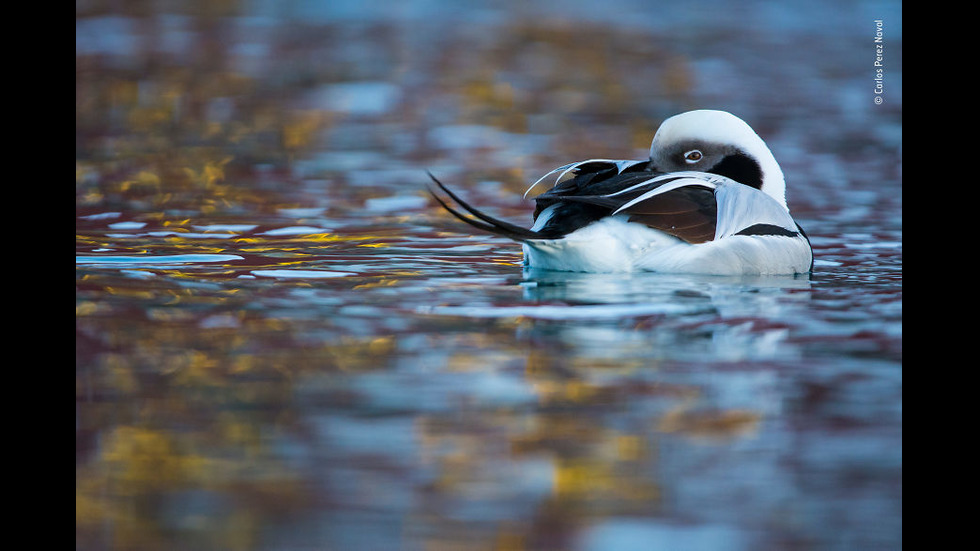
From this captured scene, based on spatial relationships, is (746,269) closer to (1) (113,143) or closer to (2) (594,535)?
(2) (594,535)

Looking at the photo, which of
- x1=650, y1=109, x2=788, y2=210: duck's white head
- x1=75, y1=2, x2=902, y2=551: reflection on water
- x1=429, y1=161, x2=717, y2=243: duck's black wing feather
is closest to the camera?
x1=75, y1=2, x2=902, y2=551: reflection on water

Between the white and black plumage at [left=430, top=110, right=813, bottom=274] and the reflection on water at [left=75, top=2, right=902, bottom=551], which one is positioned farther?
the white and black plumage at [left=430, top=110, right=813, bottom=274]

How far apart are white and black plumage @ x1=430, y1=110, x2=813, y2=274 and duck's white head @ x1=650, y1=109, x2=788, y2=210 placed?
0.14 metres

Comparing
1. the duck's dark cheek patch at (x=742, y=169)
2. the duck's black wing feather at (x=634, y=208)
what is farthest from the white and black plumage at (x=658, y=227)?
the duck's dark cheek patch at (x=742, y=169)

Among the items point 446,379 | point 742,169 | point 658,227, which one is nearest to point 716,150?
point 742,169

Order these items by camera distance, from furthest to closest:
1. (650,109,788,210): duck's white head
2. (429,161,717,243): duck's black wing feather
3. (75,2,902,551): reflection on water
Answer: (650,109,788,210): duck's white head
(429,161,717,243): duck's black wing feather
(75,2,902,551): reflection on water

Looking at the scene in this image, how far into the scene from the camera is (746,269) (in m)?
3.82

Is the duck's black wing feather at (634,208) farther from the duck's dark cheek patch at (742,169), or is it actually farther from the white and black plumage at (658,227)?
the duck's dark cheek patch at (742,169)

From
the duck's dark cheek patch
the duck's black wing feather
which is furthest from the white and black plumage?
the duck's dark cheek patch

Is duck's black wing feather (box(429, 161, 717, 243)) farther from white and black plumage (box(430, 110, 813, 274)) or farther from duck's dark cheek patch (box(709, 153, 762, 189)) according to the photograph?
duck's dark cheek patch (box(709, 153, 762, 189))

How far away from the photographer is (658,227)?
363 centimetres

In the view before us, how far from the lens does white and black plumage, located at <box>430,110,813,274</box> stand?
3.64 m

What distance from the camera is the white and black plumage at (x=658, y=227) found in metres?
3.64

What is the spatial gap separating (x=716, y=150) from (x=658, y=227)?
604 mm
